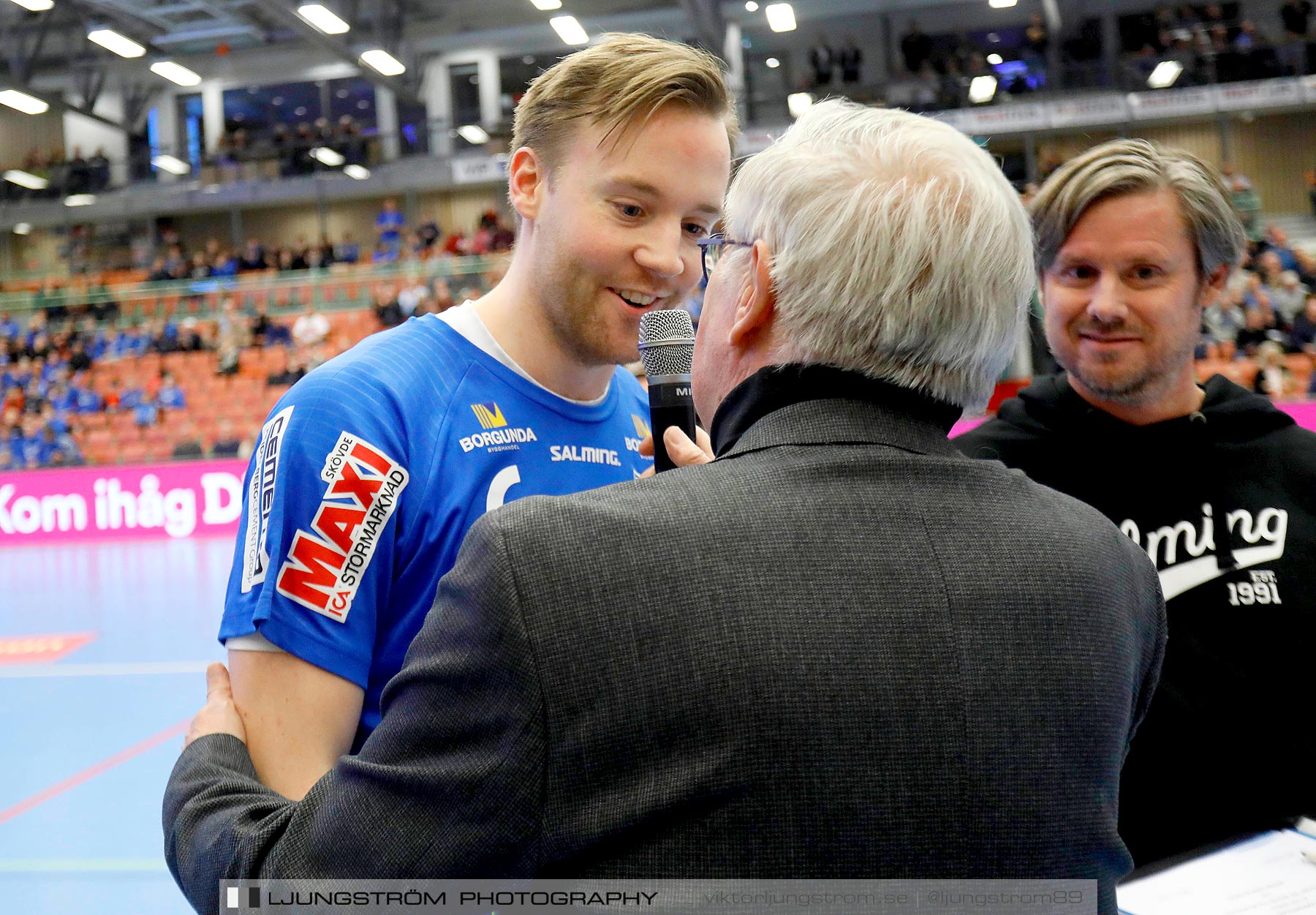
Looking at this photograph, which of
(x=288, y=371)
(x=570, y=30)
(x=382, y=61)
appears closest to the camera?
(x=288, y=371)

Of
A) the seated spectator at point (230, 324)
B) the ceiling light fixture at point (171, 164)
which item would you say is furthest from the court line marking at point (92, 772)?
the ceiling light fixture at point (171, 164)

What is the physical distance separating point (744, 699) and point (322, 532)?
2.43ft

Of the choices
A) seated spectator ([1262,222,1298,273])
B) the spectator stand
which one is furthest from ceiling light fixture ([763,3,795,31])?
the spectator stand

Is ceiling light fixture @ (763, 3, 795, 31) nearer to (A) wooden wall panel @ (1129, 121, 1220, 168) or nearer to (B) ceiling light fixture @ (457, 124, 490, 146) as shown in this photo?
(B) ceiling light fixture @ (457, 124, 490, 146)

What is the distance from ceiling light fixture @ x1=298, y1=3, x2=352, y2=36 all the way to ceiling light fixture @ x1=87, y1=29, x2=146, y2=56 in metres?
3.95

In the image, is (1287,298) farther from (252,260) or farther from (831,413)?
(252,260)

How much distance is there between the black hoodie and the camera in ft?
5.44

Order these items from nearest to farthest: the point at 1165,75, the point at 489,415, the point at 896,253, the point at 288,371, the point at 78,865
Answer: the point at 896,253, the point at 489,415, the point at 78,865, the point at 288,371, the point at 1165,75

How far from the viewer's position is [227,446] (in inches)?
444

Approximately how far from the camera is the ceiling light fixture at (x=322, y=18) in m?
18.3

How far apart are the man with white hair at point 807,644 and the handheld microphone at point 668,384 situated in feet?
1.42

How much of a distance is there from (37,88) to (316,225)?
6597mm

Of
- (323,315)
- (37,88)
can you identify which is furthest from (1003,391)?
(37,88)

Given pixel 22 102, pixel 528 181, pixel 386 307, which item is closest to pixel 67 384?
pixel 386 307
